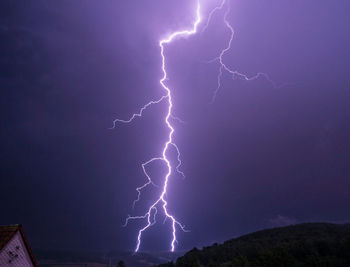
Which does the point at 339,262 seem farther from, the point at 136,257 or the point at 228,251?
the point at 136,257

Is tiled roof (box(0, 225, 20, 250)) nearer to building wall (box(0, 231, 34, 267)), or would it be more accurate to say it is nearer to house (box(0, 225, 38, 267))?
house (box(0, 225, 38, 267))

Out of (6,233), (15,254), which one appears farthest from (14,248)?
(6,233)

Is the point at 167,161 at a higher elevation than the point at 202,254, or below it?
higher

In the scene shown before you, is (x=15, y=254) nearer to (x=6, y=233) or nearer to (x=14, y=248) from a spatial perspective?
(x=14, y=248)

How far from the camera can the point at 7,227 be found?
7926 mm

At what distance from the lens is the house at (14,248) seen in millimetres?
7371

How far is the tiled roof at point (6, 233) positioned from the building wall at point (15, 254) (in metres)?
0.12

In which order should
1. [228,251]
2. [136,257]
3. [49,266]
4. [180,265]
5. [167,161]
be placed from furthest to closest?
[136,257] → [49,266] → [167,161] → [228,251] → [180,265]

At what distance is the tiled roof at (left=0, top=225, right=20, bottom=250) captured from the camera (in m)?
7.43

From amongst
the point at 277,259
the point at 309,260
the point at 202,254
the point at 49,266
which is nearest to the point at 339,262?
the point at 309,260

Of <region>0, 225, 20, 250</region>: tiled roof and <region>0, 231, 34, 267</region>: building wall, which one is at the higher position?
<region>0, 225, 20, 250</region>: tiled roof

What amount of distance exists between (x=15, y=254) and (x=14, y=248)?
17 centimetres

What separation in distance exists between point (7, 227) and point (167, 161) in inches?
651

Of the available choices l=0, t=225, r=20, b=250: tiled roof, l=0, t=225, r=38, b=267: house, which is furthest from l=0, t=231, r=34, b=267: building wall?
l=0, t=225, r=20, b=250: tiled roof
